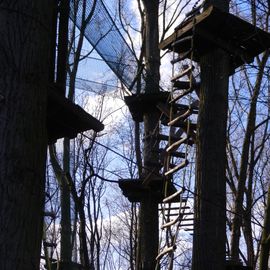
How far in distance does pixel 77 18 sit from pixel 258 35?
A: 186 inches

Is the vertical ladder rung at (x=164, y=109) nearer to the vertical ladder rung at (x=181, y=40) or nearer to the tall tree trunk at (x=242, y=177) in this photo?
the vertical ladder rung at (x=181, y=40)

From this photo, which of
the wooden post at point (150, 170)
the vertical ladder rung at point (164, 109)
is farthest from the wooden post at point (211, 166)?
the wooden post at point (150, 170)

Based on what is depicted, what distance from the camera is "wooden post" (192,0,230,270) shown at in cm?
593

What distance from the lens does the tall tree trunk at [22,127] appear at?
2.68 meters

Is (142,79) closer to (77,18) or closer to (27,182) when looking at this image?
(77,18)

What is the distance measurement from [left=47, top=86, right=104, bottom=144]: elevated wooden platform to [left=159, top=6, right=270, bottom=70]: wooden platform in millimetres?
1527

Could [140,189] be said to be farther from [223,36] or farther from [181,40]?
[223,36]

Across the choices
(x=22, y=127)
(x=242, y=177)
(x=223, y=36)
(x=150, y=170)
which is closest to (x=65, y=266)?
(x=150, y=170)

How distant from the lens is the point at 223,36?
21.4ft

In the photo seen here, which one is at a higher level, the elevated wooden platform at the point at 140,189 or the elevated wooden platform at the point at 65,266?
the elevated wooden platform at the point at 140,189

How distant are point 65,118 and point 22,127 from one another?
112 inches

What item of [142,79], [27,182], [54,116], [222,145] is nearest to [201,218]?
[222,145]

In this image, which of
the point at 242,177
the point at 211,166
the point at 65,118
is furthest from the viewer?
the point at 242,177

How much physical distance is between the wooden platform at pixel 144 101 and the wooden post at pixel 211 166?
310 cm
